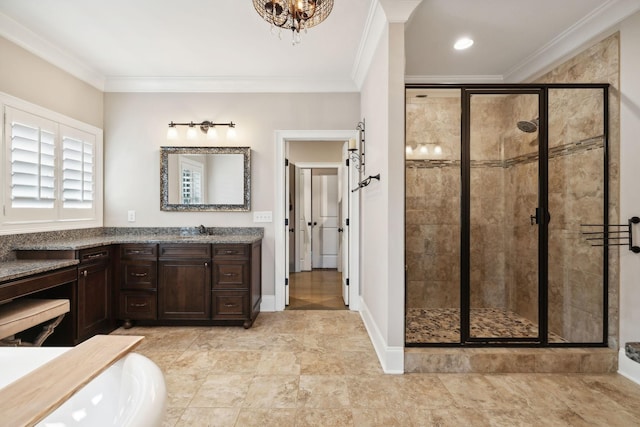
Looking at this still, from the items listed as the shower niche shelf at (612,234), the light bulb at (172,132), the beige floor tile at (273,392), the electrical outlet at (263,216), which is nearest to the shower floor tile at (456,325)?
the shower niche shelf at (612,234)

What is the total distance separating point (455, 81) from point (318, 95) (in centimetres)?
154

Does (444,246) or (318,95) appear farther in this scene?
(318,95)

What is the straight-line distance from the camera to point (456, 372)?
2258 mm

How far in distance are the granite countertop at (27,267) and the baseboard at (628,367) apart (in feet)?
13.7

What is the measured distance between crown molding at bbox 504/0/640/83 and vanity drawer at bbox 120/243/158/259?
13.5 ft

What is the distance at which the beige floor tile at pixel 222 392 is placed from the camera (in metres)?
1.90

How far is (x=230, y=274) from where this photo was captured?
3.07 meters

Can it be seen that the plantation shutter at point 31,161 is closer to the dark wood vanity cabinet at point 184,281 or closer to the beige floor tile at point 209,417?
the dark wood vanity cabinet at point 184,281

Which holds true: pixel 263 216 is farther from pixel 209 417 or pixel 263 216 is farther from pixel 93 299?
pixel 209 417

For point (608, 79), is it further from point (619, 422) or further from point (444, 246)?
point (619, 422)

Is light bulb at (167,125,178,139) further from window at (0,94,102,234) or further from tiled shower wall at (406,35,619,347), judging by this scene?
tiled shower wall at (406,35,619,347)

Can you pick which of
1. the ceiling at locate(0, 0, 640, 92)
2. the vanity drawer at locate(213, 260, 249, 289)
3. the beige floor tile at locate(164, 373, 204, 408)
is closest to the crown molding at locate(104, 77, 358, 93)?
the ceiling at locate(0, 0, 640, 92)

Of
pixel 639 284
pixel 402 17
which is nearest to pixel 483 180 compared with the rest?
pixel 639 284

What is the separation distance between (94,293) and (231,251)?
4.12 ft
